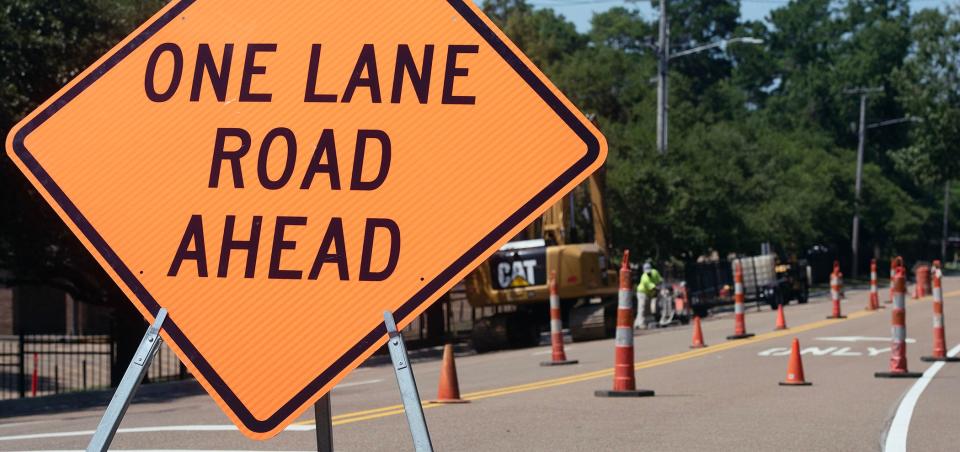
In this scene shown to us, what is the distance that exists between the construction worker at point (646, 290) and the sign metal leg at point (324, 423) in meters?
29.8

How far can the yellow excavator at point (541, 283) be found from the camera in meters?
28.5

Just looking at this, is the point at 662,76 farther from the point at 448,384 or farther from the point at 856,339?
the point at 448,384

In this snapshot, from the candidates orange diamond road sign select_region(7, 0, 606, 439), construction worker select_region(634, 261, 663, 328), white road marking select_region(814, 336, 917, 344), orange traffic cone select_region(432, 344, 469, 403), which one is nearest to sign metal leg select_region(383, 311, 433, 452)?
orange diamond road sign select_region(7, 0, 606, 439)

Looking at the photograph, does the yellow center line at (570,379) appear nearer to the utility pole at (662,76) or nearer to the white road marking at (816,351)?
the white road marking at (816,351)

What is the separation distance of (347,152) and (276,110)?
257 millimetres

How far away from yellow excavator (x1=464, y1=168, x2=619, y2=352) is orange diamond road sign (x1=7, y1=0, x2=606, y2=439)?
23503mm

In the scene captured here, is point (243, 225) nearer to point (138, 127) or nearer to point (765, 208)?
point (138, 127)

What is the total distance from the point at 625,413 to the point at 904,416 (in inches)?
91.8

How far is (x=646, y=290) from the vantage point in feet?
113

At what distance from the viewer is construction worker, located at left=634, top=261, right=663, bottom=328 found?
3419 centimetres

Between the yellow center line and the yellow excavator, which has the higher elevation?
the yellow excavator

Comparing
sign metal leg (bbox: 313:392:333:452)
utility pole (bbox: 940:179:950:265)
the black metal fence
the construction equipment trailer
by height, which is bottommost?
the black metal fence

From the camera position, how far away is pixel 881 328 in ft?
92.7

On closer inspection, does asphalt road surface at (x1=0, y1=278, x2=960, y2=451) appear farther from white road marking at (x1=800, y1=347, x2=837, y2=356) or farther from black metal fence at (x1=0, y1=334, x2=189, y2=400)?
black metal fence at (x1=0, y1=334, x2=189, y2=400)
